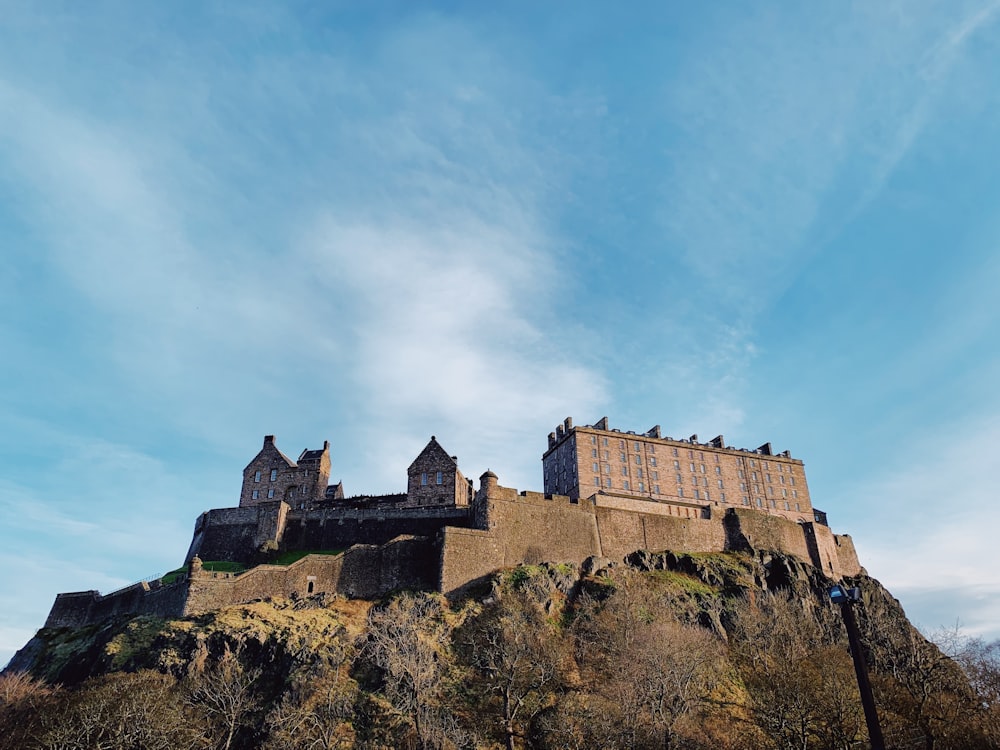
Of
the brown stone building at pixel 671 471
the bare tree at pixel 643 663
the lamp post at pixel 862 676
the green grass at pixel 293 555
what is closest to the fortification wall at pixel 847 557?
the brown stone building at pixel 671 471

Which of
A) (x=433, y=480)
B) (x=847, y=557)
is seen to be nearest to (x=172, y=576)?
(x=433, y=480)

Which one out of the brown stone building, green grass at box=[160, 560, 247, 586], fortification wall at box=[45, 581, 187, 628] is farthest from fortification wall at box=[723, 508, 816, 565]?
fortification wall at box=[45, 581, 187, 628]

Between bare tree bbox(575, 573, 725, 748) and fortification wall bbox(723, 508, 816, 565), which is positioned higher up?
fortification wall bbox(723, 508, 816, 565)

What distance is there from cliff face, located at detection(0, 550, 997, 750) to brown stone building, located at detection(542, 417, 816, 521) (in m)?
27.8

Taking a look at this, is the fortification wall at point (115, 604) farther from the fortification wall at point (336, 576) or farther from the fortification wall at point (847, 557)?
the fortification wall at point (847, 557)

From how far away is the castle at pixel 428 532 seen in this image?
2032 inches

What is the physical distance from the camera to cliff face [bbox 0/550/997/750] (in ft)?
120

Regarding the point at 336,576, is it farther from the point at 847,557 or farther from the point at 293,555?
the point at 847,557

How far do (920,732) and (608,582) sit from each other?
2436 centimetres

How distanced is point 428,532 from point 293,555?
11.0 meters

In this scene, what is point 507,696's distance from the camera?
132 ft

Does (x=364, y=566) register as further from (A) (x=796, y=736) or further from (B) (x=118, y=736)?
(A) (x=796, y=736)

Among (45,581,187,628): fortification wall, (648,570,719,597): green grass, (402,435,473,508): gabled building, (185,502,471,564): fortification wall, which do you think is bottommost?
(45,581,187,628): fortification wall

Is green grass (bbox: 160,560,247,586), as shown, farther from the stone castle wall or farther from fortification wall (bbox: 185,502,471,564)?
the stone castle wall
